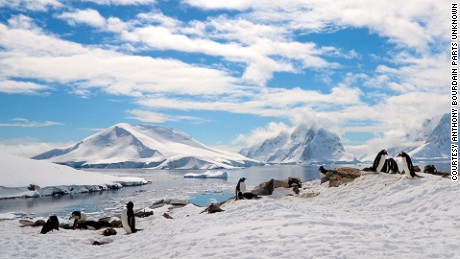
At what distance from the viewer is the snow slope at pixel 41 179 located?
58.0 m

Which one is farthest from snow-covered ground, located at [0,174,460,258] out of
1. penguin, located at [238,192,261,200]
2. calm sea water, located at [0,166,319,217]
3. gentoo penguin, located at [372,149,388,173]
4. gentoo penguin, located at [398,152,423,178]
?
calm sea water, located at [0,166,319,217]

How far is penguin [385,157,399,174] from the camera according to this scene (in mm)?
20908

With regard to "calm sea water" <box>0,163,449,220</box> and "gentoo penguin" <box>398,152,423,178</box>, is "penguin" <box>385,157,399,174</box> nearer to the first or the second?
"gentoo penguin" <box>398,152,423,178</box>

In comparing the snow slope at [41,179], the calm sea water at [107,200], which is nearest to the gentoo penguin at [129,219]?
the calm sea water at [107,200]

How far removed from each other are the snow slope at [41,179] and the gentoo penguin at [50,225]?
42562 mm

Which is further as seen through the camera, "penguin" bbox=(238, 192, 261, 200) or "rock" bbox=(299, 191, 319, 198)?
"rock" bbox=(299, 191, 319, 198)

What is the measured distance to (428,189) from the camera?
15.5 metres

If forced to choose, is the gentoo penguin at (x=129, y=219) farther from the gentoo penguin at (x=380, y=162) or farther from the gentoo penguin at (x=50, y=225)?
the gentoo penguin at (x=380, y=162)

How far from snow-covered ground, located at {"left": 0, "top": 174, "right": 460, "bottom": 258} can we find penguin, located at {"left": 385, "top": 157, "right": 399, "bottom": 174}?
67.7 inches

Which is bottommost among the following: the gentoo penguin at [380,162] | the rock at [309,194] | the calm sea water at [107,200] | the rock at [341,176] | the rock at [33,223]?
the calm sea water at [107,200]

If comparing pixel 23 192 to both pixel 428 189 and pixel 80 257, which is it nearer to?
pixel 80 257

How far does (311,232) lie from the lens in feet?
34.6

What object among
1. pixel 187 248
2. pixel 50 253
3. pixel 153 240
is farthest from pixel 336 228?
pixel 50 253

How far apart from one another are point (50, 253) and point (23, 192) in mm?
49465
